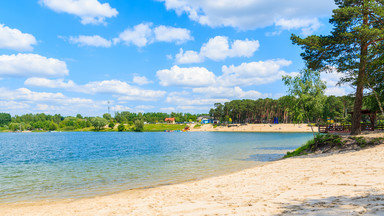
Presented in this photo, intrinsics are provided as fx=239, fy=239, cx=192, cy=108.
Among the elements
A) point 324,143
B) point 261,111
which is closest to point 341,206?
point 324,143

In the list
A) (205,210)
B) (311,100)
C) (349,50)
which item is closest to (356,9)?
(349,50)

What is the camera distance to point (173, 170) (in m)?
23.1

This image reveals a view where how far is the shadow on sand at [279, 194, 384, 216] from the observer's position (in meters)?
6.09

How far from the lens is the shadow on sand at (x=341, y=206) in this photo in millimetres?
6090

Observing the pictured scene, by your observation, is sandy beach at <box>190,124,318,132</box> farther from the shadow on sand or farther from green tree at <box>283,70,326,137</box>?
the shadow on sand

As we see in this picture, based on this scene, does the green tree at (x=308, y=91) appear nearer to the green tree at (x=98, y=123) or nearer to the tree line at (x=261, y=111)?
the tree line at (x=261, y=111)

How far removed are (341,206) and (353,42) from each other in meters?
23.9

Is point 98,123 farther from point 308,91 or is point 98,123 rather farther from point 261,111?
point 308,91

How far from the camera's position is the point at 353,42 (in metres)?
24.8

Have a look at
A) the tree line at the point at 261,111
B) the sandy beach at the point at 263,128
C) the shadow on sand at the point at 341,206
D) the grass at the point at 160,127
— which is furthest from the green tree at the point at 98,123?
the shadow on sand at the point at 341,206

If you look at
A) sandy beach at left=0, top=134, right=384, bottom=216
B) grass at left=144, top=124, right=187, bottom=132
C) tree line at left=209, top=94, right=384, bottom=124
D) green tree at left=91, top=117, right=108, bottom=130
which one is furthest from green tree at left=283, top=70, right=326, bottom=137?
green tree at left=91, top=117, right=108, bottom=130

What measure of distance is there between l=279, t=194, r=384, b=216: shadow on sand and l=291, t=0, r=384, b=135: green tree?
64.1 feet

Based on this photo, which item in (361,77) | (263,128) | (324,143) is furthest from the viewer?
(263,128)

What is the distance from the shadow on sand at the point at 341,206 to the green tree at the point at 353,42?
19545mm
